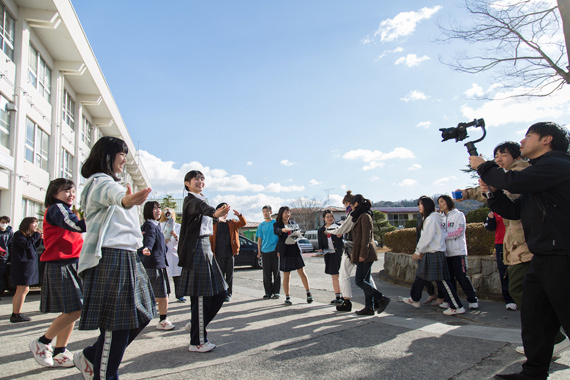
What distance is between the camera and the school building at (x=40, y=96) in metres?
12.8

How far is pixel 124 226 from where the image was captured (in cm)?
271

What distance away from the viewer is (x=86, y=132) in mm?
23047

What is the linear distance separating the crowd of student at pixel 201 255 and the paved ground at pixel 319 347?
0.86 ft

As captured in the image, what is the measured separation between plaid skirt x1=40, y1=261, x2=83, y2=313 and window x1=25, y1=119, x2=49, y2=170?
514 inches

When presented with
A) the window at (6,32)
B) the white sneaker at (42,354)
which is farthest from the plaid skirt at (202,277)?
the window at (6,32)

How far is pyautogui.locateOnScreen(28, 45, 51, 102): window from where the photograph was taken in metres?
15.0

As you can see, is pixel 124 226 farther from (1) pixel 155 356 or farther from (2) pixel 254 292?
(2) pixel 254 292

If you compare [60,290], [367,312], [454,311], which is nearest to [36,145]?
[60,290]

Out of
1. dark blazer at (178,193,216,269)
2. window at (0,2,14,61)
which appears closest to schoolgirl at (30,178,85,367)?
dark blazer at (178,193,216,269)

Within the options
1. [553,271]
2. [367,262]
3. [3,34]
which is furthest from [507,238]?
[3,34]

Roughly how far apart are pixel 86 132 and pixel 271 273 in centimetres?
1988

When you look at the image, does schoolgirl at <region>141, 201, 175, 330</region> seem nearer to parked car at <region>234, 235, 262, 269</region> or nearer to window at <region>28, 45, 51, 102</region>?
parked car at <region>234, 235, 262, 269</region>

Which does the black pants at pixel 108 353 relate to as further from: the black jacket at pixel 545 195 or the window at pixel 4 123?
the window at pixel 4 123

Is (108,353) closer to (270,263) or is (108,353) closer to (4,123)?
(270,263)
